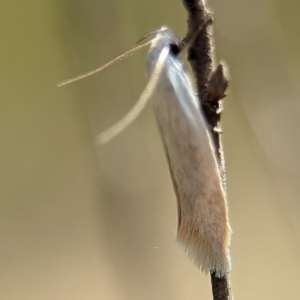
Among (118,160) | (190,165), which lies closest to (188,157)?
(190,165)

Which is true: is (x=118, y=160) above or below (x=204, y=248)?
above

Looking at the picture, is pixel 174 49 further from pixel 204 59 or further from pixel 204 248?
pixel 204 248

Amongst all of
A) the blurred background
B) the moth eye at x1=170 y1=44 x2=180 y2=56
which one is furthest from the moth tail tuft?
the blurred background

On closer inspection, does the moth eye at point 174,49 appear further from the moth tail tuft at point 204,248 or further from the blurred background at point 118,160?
the blurred background at point 118,160

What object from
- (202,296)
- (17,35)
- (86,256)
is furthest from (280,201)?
(17,35)

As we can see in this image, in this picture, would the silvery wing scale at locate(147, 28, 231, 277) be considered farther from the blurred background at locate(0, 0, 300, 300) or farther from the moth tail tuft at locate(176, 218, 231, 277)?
the blurred background at locate(0, 0, 300, 300)

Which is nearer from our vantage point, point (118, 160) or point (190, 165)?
point (190, 165)
